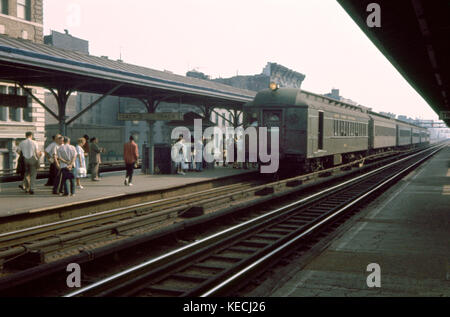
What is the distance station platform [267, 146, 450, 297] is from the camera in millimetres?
5609

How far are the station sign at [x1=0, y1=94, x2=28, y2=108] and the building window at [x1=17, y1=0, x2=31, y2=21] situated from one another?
2074 centimetres

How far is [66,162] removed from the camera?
41.0 ft

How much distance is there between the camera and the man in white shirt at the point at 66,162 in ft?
40.7

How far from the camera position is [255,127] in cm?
1830

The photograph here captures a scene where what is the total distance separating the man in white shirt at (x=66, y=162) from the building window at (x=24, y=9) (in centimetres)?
2222

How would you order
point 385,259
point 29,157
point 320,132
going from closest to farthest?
point 385,259 < point 29,157 < point 320,132

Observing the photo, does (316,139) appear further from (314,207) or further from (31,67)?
(31,67)

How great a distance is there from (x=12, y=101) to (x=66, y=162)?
91.0 inches

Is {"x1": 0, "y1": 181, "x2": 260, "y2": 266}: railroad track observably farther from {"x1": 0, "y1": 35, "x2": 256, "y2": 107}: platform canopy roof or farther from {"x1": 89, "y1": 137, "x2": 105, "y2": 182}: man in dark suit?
{"x1": 0, "y1": 35, "x2": 256, "y2": 107}: platform canopy roof

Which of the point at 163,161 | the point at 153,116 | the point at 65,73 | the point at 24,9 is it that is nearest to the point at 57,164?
the point at 65,73

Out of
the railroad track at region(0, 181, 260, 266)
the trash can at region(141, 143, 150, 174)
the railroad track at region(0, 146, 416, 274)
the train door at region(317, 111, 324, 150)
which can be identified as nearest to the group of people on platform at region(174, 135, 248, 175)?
the trash can at region(141, 143, 150, 174)

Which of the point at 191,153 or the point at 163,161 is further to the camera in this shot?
the point at 191,153

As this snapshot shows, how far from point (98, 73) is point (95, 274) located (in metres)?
8.67

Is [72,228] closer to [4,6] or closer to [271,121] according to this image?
[271,121]
